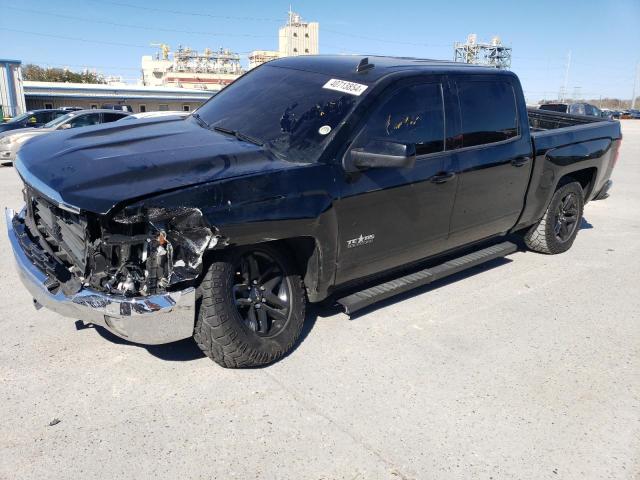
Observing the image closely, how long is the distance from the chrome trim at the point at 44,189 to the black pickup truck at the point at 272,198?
0.05 feet

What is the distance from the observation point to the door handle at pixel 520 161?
15.3 ft

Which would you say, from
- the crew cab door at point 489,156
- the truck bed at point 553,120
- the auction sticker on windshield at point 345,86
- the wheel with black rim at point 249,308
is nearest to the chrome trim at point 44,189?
the wheel with black rim at point 249,308

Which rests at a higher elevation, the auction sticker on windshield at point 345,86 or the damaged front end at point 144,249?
the auction sticker on windshield at point 345,86

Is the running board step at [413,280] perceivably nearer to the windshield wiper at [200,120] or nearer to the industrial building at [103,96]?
the windshield wiper at [200,120]

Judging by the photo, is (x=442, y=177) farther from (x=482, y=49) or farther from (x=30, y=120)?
(x=482, y=49)

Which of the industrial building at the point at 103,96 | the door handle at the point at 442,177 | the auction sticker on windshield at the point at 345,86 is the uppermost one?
the auction sticker on windshield at the point at 345,86

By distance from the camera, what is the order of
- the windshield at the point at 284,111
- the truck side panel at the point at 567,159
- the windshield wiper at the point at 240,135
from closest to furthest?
1. the windshield at the point at 284,111
2. the windshield wiper at the point at 240,135
3. the truck side panel at the point at 567,159

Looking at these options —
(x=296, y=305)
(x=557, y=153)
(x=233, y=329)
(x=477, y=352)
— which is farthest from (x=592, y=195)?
(x=233, y=329)

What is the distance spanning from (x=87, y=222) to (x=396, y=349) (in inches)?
84.0

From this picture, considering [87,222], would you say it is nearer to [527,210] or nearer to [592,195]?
[527,210]

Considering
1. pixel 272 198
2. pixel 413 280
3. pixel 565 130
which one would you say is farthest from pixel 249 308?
pixel 565 130

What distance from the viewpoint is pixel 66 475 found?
242 cm

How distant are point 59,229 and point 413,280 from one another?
8.16 feet

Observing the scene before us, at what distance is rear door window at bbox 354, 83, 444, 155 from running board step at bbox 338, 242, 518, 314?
98 cm
